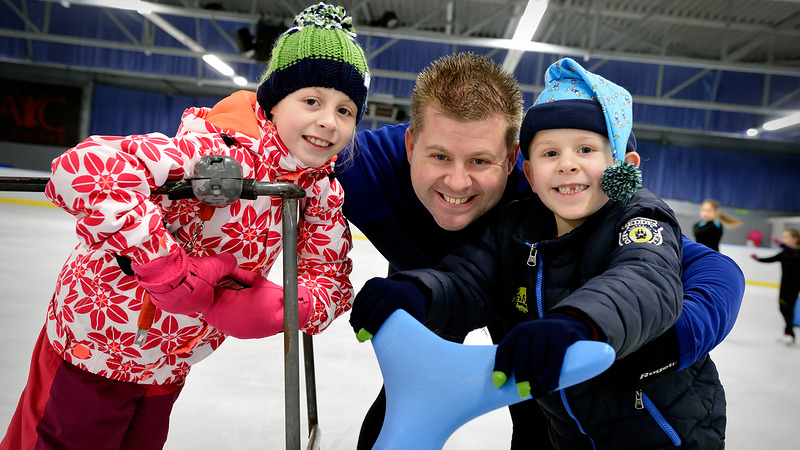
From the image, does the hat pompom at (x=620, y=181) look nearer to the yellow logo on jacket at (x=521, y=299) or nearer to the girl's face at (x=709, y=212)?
the yellow logo on jacket at (x=521, y=299)

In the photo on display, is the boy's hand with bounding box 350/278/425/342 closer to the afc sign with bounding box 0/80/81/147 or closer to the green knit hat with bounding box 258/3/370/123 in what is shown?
the green knit hat with bounding box 258/3/370/123

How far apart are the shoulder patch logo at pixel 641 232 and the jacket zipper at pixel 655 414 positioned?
0.81 ft

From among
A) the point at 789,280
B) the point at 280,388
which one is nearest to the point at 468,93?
the point at 280,388

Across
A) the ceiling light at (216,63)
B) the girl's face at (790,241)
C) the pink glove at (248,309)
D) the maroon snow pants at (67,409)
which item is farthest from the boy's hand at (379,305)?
the ceiling light at (216,63)

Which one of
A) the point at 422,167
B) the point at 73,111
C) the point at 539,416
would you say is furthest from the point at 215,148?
the point at 73,111

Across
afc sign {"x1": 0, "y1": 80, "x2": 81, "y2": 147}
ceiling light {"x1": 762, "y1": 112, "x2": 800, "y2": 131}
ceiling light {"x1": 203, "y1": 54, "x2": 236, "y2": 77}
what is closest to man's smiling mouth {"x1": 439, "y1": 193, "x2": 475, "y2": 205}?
ceiling light {"x1": 203, "y1": 54, "x2": 236, "y2": 77}

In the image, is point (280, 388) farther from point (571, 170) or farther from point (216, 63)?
point (216, 63)

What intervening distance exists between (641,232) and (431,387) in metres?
0.40

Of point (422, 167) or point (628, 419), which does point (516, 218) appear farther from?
point (628, 419)

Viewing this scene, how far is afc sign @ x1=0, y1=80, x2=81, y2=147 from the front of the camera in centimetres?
1263

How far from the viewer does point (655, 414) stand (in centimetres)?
94

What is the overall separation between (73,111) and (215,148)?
13865 mm

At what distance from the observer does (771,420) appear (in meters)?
2.27

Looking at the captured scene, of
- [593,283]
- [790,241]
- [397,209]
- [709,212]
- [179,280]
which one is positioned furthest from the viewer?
[709,212]
